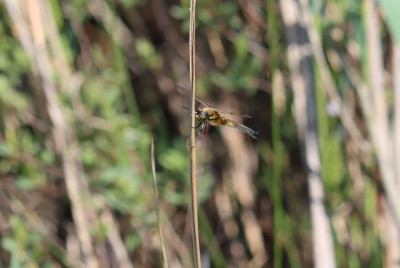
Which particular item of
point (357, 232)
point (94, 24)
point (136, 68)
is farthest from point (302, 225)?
point (94, 24)

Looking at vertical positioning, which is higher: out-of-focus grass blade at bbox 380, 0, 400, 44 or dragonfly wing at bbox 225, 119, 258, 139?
out-of-focus grass blade at bbox 380, 0, 400, 44

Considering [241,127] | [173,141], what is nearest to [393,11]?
[241,127]

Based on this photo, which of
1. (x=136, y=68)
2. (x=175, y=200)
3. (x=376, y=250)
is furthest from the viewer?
(x=136, y=68)

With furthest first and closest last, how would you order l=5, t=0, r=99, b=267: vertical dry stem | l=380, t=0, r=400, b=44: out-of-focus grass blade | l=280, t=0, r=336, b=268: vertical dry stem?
l=5, t=0, r=99, b=267: vertical dry stem → l=280, t=0, r=336, b=268: vertical dry stem → l=380, t=0, r=400, b=44: out-of-focus grass blade

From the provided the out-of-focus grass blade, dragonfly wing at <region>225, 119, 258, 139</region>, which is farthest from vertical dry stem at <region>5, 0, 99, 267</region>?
the out-of-focus grass blade

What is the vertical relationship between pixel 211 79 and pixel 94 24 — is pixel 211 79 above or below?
below

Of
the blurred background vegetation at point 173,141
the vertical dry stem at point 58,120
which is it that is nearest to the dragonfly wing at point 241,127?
the blurred background vegetation at point 173,141

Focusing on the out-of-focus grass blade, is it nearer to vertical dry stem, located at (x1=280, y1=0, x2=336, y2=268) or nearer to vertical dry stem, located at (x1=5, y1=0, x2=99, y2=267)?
vertical dry stem, located at (x1=280, y1=0, x2=336, y2=268)

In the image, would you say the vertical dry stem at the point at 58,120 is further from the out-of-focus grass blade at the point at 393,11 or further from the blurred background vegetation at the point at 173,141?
the out-of-focus grass blade at the point at 393,11

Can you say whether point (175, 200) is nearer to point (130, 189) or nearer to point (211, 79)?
point (130, 189)
